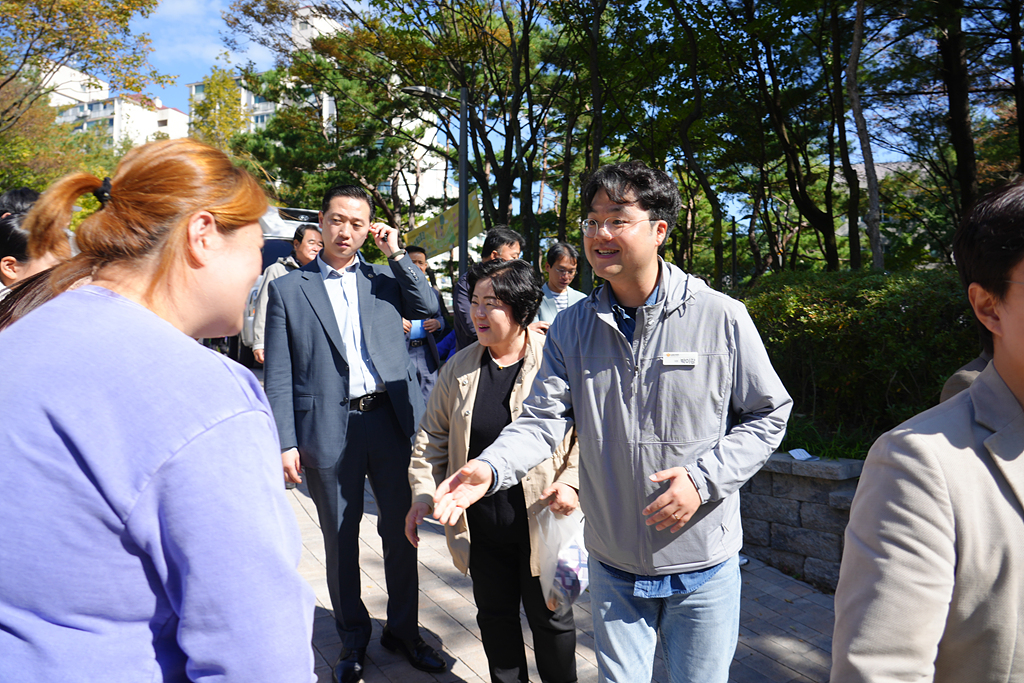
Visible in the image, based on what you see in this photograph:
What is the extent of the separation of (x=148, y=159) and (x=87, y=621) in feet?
2.54

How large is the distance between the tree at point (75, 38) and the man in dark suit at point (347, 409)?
50.1 feet

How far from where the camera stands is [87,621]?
40.9 inches

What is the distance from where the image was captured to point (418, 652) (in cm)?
362

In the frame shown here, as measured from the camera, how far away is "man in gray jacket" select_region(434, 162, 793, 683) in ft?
7.35

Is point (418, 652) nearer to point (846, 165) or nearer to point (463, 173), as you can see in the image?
point (463, 173)

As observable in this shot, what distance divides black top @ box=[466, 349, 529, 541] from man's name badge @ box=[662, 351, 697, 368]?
948 mm

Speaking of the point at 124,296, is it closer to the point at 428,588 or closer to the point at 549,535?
the point at 549,535

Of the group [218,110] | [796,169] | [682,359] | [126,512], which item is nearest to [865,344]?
[682,359]

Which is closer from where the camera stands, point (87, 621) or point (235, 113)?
point (87, 621)

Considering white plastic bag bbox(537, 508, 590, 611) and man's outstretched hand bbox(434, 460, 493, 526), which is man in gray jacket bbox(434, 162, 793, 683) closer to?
man's outstretched hand bbox(434, 460, 493, 526)

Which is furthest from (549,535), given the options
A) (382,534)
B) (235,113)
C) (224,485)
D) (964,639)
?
(235,113)

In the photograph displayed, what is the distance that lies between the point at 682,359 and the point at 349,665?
2.40m

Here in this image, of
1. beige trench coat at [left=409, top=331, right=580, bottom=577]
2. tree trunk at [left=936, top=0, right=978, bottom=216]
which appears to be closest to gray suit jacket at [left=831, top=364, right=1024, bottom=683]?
beige trench coat at [left=409, top=331, right=580, bottom=577]

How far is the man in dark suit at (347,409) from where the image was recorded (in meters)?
3.55
